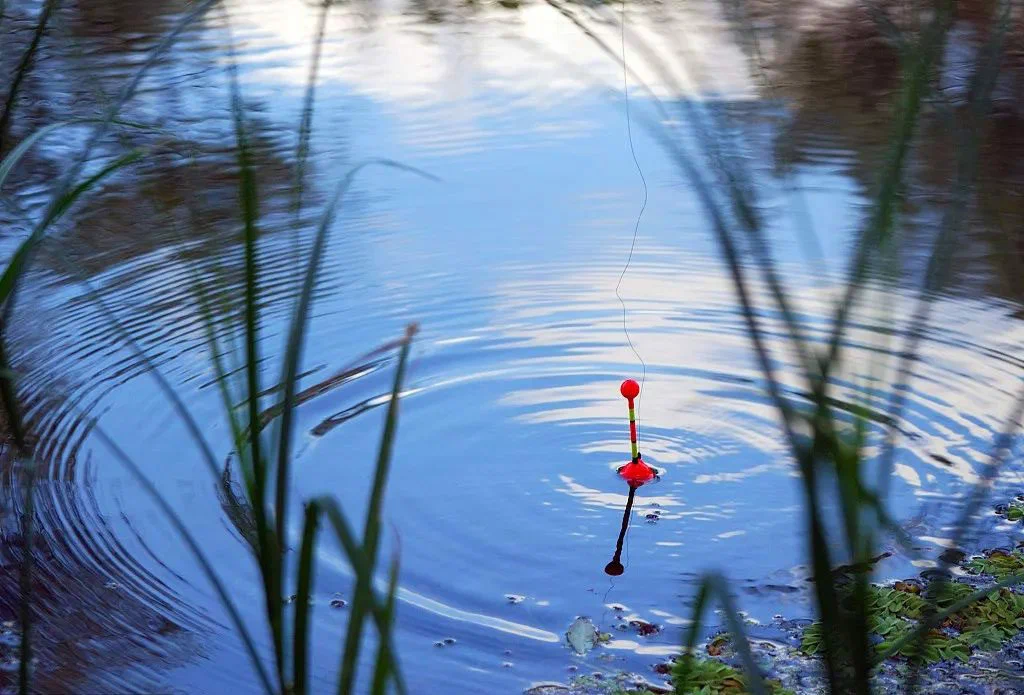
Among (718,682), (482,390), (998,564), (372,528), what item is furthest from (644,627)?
(372,528)

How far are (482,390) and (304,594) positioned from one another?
5.47ft

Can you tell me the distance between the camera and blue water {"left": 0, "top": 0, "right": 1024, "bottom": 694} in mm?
1694

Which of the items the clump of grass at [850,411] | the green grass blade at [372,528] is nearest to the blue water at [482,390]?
the clump of grass at [850,411]

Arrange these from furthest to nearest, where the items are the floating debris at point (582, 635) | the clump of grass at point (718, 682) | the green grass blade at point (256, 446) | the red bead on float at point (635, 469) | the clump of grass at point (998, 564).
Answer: the red bead on float at point (635, 469)
the clump of grass at point (998, 564)
the floating debris at point (582, 635)
the clump of grass at point (718, 682)
the green grass blade at point (256, 446)

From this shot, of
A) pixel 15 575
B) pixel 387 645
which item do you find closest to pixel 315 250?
pixel 387 645

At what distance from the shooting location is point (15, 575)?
1727mm

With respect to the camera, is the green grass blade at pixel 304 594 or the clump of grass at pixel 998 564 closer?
the green grass blade at pixel 304 594

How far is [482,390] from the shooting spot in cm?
241

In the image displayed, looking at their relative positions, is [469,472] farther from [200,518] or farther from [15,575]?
[15,575]

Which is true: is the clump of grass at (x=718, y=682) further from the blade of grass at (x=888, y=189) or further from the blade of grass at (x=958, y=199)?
the blade of grass at (x=888, y=189)

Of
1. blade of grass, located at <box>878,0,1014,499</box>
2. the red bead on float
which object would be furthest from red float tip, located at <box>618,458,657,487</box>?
blade of grass, located at <box>878,0,1014,499</box>

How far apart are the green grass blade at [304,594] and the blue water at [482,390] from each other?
449mm

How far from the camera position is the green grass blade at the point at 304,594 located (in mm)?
731

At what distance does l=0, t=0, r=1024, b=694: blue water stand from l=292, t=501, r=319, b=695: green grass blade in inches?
17.7
